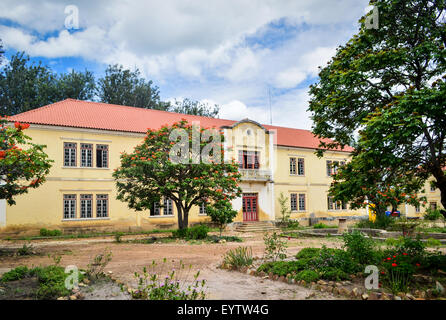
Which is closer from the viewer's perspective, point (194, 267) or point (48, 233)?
point (194, 267)

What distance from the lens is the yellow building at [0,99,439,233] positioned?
2311 centimetres

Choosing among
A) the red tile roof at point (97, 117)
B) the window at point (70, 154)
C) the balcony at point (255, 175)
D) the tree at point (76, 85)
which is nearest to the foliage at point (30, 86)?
the tree at point (76, 85)

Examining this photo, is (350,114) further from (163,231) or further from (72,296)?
(163,231)

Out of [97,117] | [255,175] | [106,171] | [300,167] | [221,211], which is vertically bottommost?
[221,211]

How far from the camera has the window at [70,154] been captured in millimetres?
24172

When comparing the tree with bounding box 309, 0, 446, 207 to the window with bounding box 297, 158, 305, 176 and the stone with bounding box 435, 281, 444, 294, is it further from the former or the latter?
the window with bounding box 297, 158, 305, 176

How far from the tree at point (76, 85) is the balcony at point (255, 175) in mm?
22377

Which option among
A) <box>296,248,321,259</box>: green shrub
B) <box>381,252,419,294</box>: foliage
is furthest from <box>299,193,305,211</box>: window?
<box>381,252,419,294</box>: foliage

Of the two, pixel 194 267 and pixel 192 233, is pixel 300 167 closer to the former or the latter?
pixel 192 233

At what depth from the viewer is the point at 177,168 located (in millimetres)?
19094

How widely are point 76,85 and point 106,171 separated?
18955 millimetres

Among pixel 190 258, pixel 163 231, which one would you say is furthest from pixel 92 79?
A: pixel 190 258

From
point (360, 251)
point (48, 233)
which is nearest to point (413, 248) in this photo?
point (360, 251)
